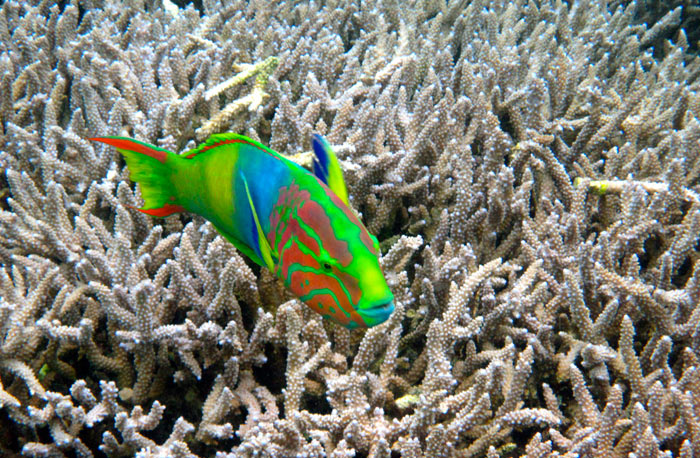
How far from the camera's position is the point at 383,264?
2398 mm

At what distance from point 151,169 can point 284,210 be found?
1.85ft

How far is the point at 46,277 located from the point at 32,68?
1989 mm

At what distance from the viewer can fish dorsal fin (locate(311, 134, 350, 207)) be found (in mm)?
1355

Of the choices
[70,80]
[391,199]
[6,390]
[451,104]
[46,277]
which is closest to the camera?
[6,390]

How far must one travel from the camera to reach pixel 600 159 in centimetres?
340

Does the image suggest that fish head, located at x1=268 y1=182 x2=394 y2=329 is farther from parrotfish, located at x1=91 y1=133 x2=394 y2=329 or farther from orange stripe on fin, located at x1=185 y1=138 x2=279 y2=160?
orange stripe on fin, located at x1=185 y1=138 x2=279 y2=160

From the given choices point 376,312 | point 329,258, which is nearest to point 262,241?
point 329,258

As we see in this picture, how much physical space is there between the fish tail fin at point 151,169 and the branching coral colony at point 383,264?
23.2 inches

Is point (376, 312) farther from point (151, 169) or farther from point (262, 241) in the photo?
point (151, 169)

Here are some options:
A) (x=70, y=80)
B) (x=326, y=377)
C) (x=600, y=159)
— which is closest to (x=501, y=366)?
(x=326, y=377)

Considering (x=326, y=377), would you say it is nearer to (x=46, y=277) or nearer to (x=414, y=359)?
(x=414, y=359)

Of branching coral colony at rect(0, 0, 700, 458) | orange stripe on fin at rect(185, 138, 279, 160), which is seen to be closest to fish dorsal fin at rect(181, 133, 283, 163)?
orange stripe on fin at rect(185, 138, 279, 160)

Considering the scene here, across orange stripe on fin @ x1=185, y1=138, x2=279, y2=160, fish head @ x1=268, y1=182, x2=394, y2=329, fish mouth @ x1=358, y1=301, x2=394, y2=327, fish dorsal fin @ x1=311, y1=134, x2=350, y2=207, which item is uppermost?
orange stripe on fin @ x1=185, y1=138, x2=279, y2=160

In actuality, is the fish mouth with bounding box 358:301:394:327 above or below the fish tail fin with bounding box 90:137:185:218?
below
